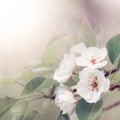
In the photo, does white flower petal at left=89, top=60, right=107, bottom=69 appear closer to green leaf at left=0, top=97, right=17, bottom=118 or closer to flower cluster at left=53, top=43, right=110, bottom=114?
flower cluster at left=53, top=43, right=110, bottom=114

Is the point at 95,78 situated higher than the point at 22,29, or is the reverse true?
the point at 22,29

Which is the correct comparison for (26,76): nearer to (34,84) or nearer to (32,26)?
(34,84)

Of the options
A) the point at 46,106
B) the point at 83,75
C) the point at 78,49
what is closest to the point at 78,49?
the point at 78,49

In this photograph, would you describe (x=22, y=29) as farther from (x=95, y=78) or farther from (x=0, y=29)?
(x=95, y=78)

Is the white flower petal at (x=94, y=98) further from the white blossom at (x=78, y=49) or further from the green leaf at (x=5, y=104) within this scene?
the green leaf at (x=5, y=104)

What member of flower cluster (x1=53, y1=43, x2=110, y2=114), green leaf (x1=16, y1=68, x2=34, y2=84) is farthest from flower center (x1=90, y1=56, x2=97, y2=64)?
green leaf (x1=16, y1=68, x2=34, y2=84)

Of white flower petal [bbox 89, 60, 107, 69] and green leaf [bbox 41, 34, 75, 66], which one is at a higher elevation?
green leaf [bbox 41, 34, 75, 66]

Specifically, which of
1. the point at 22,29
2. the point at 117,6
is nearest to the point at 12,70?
the point at 22,29
